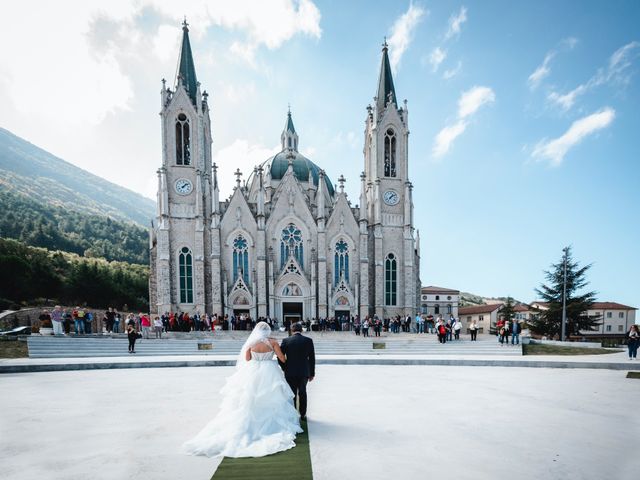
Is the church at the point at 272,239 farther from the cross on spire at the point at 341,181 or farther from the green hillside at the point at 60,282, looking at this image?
the green hillside at the point at 60,282

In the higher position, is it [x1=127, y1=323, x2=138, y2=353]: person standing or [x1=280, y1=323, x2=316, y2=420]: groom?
[x1=280, y1=323, x2=316, y2=420]: groom

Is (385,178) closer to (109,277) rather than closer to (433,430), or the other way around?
(433,430)

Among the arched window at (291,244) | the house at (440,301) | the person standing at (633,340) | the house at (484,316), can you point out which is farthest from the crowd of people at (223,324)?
the house at (484,316)

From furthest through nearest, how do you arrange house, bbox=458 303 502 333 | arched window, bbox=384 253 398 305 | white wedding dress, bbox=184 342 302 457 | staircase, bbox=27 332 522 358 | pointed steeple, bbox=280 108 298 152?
1. house, bbox=458 303 502 333
2. pointed steeple, bbox=280 108 298 152
3. arched window, bbox=384 253 398 305
4. staircase, bbox=27 332 522 358
5. white wedding dress, bbox=184 342 302 457

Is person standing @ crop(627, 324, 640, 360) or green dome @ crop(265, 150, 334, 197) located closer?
person standing @ crop(627, 324, 640, 360)

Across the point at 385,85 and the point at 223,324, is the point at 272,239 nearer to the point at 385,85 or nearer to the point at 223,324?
the point at 223,324

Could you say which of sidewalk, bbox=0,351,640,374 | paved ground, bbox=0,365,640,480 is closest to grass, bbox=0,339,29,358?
sidewalk, bbox=0,351,640,374

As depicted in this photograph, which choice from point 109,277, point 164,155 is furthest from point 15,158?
point 164,155

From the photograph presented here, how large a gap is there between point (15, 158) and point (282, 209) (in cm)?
24054

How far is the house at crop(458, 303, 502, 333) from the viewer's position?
62844 mm

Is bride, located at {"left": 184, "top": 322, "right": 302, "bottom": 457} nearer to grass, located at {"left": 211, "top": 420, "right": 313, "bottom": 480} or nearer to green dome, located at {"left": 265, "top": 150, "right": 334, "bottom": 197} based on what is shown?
grass, located at {"left": 211, "top": 420, "right": 313, "bottom": 480}

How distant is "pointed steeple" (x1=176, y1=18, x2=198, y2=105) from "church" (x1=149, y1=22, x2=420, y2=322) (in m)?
0.12

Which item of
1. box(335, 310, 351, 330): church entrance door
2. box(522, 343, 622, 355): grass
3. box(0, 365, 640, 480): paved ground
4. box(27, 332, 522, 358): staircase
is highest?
box(0, 365, 640, 480): paved ground

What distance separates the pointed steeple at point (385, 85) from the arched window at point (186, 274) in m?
24.4
